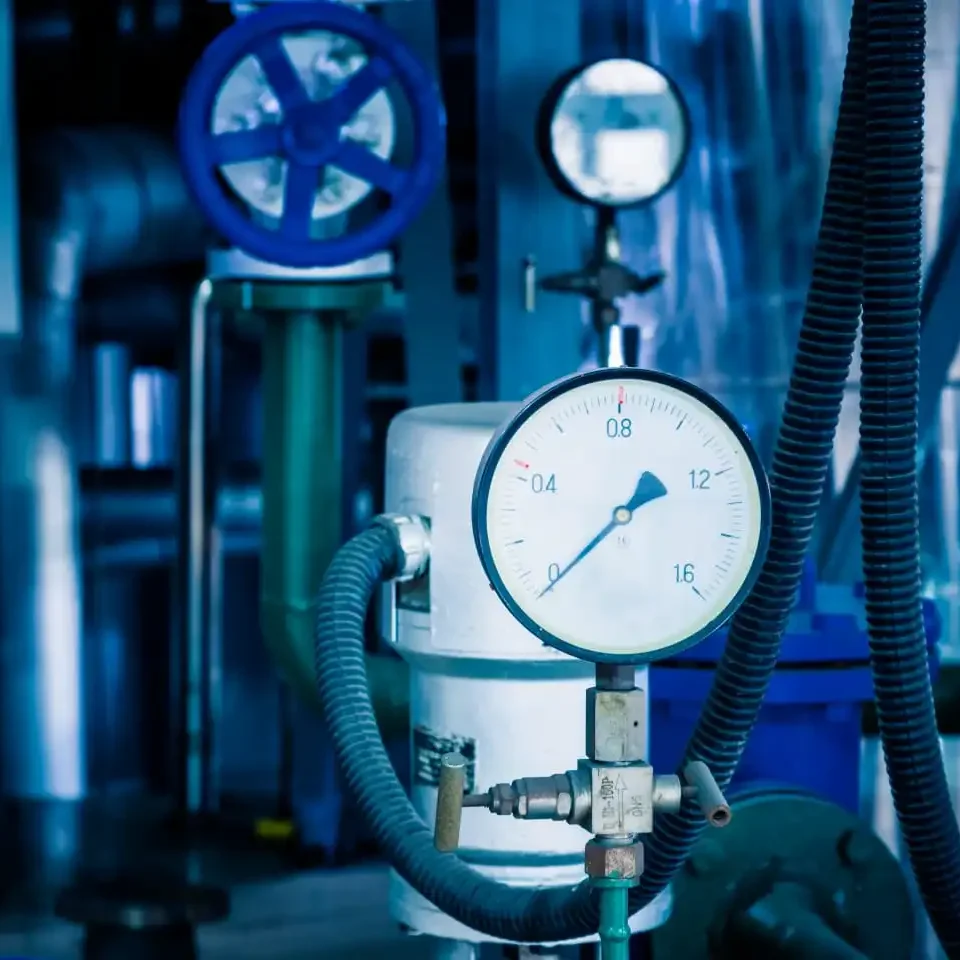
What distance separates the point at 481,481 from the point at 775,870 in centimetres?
61

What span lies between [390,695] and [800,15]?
100cm

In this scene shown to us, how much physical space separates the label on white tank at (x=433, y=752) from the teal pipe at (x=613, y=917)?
0.81 ft

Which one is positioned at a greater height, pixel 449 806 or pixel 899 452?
pixel 899 452

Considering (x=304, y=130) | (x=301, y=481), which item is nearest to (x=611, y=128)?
(x=304, y=130)

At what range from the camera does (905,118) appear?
47.3 inches

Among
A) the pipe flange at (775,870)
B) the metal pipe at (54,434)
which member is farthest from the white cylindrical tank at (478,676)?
the metal pipe at (54,434)

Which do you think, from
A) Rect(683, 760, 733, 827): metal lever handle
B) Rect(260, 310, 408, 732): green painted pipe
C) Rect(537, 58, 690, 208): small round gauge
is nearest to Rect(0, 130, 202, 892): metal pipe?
Rect(260, 310, 408, 732): green painted pipe

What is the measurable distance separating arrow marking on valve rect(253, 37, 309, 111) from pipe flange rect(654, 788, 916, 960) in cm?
83

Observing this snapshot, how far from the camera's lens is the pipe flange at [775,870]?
1460 millimetres

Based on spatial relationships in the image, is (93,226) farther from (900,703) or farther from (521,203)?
(900,703)

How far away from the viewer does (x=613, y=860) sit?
3.43 feet

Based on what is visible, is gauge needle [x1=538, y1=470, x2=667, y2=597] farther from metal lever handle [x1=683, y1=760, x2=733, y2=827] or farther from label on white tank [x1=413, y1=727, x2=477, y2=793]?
label on white tank [x1=413, y1=727, x2=477, y2=793]

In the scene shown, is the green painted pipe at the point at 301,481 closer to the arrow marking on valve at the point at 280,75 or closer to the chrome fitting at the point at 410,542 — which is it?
the arrow marking on valve at the point at 280,75

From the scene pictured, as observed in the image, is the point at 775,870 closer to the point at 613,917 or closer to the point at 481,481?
the point at 613,917
